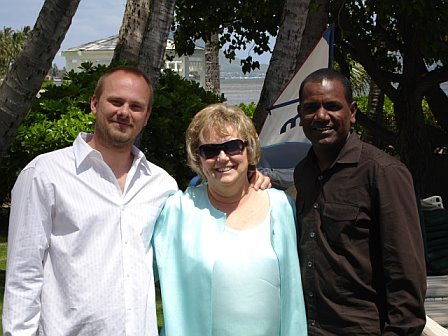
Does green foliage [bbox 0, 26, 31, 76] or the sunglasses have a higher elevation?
green foliage [bbox 0, 26, 31, 76]

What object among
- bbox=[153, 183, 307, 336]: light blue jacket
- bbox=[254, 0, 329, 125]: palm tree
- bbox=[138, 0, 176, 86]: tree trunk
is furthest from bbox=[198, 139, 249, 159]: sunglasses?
bbox=[254, 0, 329, 125]: palm tree

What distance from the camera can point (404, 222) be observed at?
3.10 m

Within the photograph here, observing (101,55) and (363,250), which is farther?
(101,55)

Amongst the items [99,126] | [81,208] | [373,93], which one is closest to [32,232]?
[81,208]

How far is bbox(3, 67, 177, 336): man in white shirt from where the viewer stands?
3186mm

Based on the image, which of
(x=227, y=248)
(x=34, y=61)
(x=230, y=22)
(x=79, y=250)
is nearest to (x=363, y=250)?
(x=227, y=248)

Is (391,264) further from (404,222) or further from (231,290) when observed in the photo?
(231,290)

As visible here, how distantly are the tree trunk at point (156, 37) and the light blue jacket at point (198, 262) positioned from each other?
16.9ft

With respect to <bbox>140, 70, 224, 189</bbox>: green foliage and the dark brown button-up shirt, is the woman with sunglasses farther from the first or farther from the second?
<bbox>140, 70, 224, 189</bbox>: green foliage

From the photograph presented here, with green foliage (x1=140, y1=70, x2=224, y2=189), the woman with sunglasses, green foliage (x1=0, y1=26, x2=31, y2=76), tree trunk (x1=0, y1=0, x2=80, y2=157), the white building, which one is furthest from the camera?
green foliage (x1=0, y1=26, x2=31, y2=76)

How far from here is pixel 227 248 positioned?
3400 millimetres

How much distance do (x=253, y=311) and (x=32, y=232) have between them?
0.98 metres

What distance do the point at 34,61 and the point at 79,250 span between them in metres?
4.18

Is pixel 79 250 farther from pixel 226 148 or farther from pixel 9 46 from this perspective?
pixel 9 46
